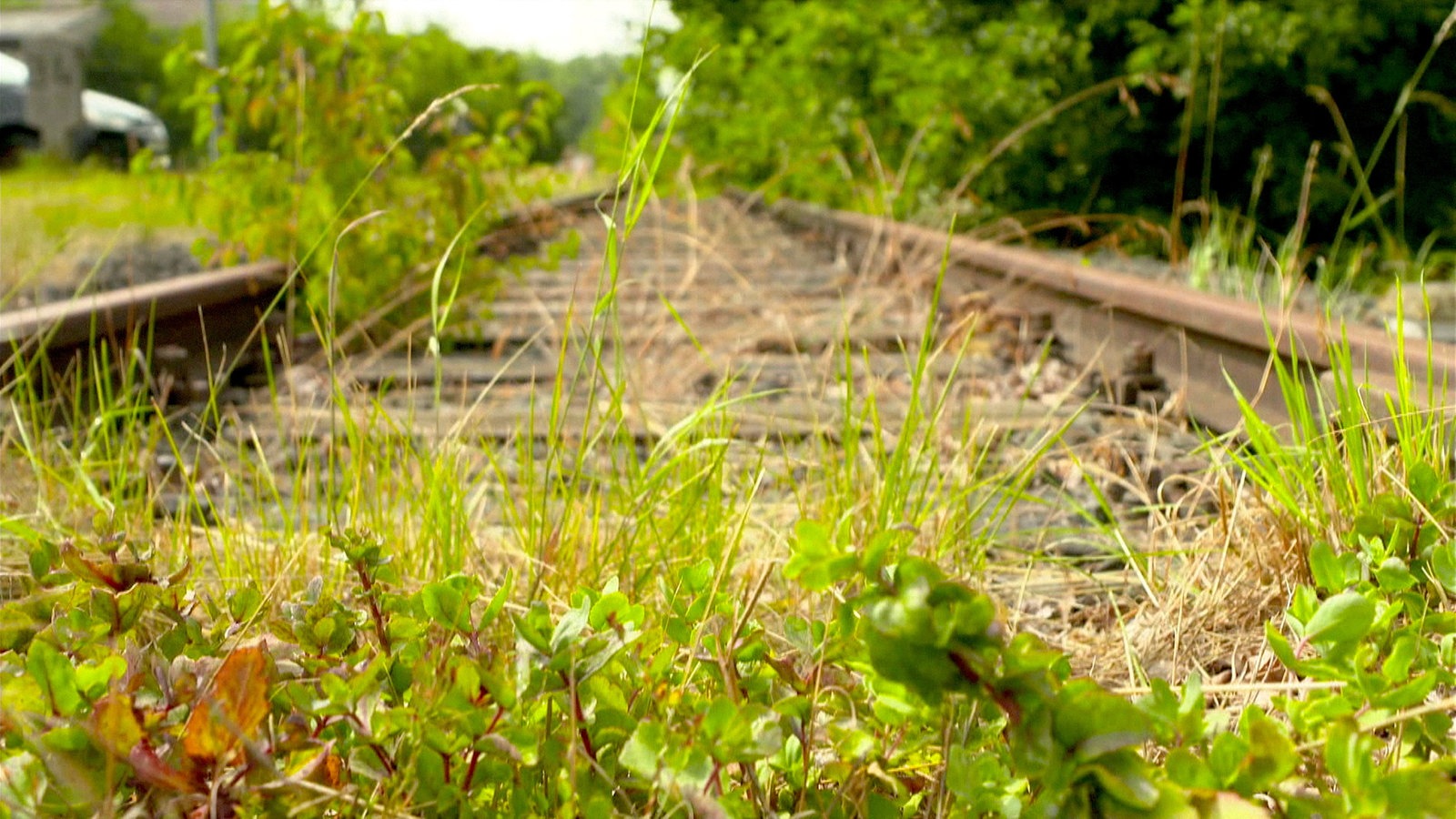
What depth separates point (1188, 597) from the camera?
172 cm

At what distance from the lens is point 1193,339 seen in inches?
131

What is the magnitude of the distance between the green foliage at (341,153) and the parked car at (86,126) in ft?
21.2

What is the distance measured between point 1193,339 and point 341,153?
2984 millimetres

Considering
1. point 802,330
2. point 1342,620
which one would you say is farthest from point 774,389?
point 1342,620

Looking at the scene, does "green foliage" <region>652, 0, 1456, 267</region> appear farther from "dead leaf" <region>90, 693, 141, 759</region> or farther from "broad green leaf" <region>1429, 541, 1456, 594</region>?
"dead leaf" <region>90, 693, 141, 759</region>

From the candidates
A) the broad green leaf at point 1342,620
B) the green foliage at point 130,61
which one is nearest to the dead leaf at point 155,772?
the broad green leaf at point 1342,620

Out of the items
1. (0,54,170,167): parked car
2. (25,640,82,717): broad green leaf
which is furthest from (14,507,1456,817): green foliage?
(0,54,170,167): parked car

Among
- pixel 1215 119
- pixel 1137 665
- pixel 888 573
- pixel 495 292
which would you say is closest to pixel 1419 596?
pixel 1137 665

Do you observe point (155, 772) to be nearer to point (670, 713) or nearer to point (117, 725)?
point (117, 725)

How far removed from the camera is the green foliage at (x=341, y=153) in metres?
4.24

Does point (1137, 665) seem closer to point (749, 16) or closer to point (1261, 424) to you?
point (1261, 424)

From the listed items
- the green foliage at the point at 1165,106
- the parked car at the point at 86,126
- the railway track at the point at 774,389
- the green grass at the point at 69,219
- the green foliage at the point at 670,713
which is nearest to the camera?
the green foliage at the point at 670,713

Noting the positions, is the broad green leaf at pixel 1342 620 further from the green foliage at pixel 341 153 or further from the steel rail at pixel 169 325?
the green foliage at pixel 341 153

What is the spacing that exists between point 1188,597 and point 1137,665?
0.37 m
